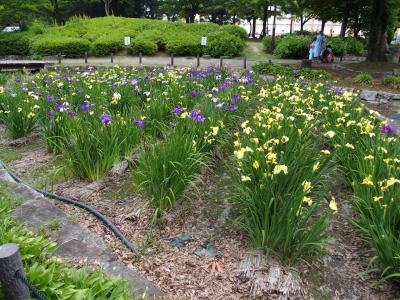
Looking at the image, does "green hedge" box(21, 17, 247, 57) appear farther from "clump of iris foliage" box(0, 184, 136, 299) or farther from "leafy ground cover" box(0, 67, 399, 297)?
"clump of iris foliage" box(0, 184, 136, 299)

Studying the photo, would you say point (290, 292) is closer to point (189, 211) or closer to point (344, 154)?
point (189, 211)

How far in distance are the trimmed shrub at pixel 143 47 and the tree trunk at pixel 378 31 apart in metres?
10.3

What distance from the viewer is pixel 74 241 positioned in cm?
271

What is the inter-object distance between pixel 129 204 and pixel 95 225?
47 cm

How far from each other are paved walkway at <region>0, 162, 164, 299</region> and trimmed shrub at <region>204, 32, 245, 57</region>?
1636cm

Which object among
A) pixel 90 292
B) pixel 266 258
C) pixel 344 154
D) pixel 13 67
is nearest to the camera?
pixel 90 292

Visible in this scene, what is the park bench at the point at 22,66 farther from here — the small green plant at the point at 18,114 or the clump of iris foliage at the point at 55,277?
the clump of iris foliage at the point at 55,277

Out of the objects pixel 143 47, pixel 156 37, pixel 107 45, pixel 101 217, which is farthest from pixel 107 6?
pixel 101 217

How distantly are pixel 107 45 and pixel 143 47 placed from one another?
180 cm

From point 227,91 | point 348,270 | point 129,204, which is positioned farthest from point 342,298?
point 227,91

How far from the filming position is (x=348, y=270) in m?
2.92

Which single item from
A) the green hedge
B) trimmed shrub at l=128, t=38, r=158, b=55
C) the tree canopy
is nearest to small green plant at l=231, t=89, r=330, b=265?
the tree canopy

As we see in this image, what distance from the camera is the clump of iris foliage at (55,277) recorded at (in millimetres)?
1904

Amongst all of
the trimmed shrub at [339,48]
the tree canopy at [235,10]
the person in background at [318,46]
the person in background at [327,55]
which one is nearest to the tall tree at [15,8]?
the tree canopy at [235,10]
